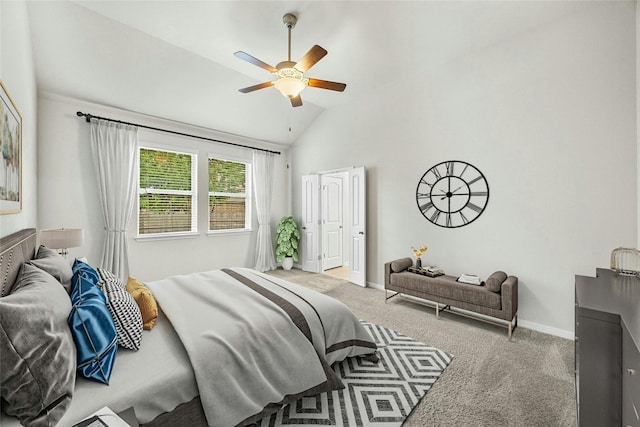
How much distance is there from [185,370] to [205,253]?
3.73m

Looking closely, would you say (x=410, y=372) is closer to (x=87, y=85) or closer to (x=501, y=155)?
(x=501, y=155)

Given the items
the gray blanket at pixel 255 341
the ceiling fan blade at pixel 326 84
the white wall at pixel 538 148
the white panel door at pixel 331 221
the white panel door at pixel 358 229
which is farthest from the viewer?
the white panel door at pixel 331 221

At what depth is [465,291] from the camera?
2984mm

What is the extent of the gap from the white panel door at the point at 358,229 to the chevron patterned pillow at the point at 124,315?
3.41 m

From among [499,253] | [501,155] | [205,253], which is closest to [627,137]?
[501,155]

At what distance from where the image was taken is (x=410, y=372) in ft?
7.08

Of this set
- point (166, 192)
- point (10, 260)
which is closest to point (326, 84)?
point (10, 260)

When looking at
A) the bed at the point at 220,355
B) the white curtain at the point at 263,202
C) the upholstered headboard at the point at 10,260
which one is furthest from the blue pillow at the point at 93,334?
the white curtain at the point at 263,202

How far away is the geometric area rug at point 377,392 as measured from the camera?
1.68 meters

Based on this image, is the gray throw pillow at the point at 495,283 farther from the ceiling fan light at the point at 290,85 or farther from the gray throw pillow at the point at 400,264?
the ceiling fan light at the point at 290,85

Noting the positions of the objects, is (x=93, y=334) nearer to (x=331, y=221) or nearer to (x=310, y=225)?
(x=310, y=225)

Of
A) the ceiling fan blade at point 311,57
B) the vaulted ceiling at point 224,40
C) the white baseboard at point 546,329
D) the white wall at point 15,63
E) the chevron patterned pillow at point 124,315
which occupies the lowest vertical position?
the white baseboard at point 546,329

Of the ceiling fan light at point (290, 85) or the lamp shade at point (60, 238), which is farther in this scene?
the lamp shade at point (60, 238)

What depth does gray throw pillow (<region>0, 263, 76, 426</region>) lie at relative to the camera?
35.9 inches
